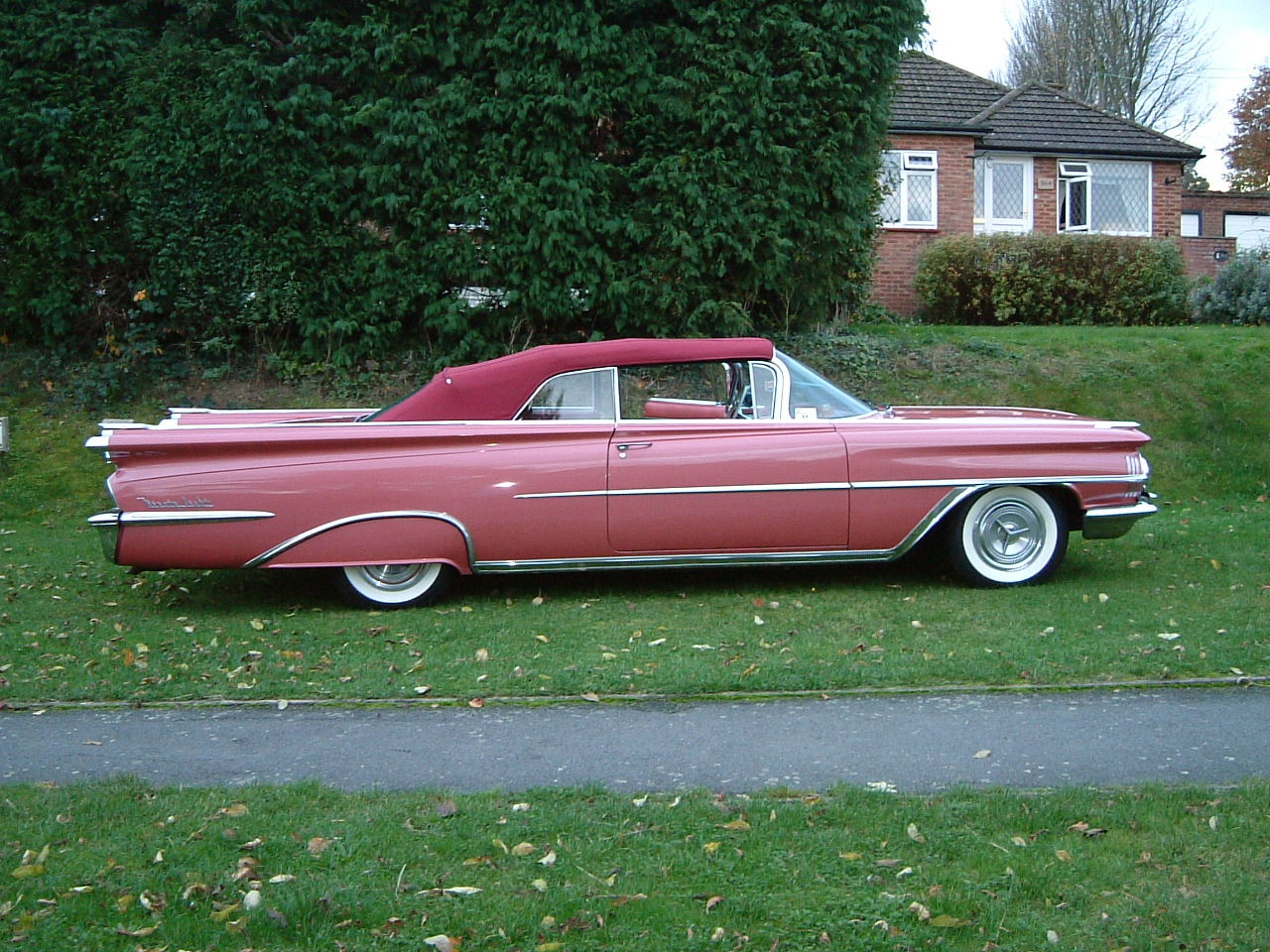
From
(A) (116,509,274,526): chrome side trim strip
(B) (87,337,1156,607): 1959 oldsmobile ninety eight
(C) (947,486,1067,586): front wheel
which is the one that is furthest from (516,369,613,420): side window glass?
(C) (947,486,1067,586): front wheel

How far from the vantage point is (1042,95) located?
2528 cm

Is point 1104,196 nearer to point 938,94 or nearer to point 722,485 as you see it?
point 938,94

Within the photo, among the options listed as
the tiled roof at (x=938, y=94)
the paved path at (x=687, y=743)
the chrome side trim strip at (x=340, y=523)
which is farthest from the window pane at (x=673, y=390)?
the tiled roof at (x=938, y=94)

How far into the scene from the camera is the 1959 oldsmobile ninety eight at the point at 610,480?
7246mm

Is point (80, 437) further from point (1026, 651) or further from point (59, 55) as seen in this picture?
point (1026, 651)

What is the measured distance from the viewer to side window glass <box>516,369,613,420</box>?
299 inches

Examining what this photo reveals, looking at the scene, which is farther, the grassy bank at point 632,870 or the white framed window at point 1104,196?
the white framed window at point 1104,196

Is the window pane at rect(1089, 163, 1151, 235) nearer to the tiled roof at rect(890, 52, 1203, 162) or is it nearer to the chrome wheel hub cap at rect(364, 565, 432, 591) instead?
the tiled roof at rect(890, 52, 1203, 162)

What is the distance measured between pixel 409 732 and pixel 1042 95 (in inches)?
921

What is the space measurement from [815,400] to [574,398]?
1.44 m

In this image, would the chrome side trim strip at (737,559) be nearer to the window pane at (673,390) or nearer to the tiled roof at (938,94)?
the window pane at (673,390)

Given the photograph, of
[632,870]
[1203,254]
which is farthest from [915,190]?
[632,870]

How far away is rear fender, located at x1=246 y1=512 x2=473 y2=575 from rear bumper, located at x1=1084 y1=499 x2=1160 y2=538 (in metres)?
3.66

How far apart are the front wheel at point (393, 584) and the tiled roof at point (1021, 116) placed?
17.3m
